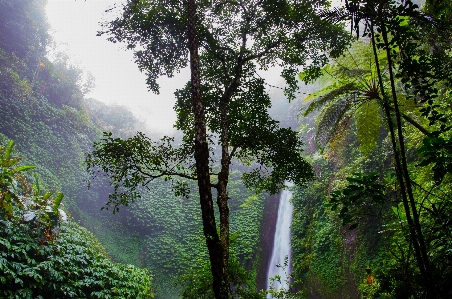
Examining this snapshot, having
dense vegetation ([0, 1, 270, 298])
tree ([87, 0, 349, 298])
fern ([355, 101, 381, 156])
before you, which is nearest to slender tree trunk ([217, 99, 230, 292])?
tree ([87, 0, 349, 298])

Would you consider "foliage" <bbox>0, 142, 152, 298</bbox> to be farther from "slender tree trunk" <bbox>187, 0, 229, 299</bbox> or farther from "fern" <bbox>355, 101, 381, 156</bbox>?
"fern" <bbox>355, 101, 381, 156</bbox>

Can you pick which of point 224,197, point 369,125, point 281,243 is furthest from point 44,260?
point 281,243

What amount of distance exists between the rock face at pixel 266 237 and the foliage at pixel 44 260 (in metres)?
6.76

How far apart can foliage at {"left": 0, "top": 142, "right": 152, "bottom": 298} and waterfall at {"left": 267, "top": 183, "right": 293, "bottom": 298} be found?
6663 mm

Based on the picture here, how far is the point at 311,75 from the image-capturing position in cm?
529

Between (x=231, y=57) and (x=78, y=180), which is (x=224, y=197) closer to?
(x=231, y=57)

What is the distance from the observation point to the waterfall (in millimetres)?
11953

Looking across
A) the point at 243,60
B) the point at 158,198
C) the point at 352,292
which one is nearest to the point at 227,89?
the point at 243,60

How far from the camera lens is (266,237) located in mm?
14133

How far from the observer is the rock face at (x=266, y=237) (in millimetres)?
12541

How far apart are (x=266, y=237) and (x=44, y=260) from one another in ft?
34.4

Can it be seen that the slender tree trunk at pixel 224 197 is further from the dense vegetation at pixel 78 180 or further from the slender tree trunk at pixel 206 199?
the dense vegetation at pixel 78 180

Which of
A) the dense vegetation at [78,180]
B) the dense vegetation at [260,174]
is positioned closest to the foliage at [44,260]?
the dense vegetation at [260,174]

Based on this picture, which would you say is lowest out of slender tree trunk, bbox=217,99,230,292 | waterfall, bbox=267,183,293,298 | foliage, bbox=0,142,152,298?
foliage, bbox=0,142,152,298
